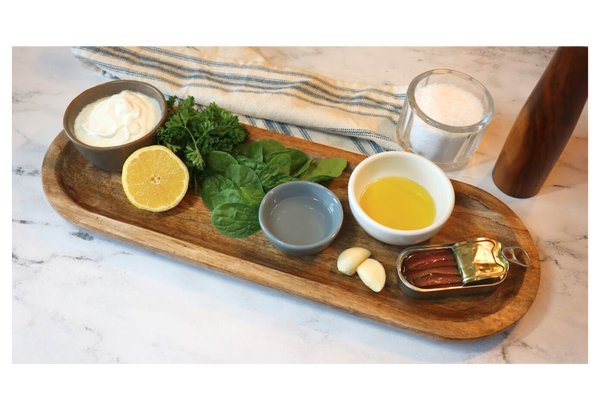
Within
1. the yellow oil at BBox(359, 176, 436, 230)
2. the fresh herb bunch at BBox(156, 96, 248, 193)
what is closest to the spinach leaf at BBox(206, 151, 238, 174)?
the fresh herb bunch at BBox(156, 96, 248, 193)

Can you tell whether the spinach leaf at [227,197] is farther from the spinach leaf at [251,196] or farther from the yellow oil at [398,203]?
the yellow oil at [398,203]

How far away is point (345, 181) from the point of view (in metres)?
1.74

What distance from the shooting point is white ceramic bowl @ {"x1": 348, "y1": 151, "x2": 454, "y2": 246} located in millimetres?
1418

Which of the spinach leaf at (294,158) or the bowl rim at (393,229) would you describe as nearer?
the bowl rim at (393,229)

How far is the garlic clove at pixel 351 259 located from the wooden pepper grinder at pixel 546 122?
64 centimetres

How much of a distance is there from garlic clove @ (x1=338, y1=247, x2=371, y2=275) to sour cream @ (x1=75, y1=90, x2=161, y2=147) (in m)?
0.83

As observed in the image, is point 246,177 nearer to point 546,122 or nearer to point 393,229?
point 393,229

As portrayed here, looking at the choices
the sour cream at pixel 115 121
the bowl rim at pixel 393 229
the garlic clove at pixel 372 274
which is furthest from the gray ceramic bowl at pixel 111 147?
the garlic clove at pixel 372 274

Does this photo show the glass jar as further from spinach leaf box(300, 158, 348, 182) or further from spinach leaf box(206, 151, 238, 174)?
spinach leaf box(206, 151, 238, 174)

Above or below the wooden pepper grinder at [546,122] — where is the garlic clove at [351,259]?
below

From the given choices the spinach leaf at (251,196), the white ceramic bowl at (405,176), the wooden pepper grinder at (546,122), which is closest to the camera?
the wooden pepper grinder at (546,122)

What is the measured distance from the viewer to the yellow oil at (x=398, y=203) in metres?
1.51

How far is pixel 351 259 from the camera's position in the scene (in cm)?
147

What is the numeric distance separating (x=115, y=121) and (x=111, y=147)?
0.12 m
